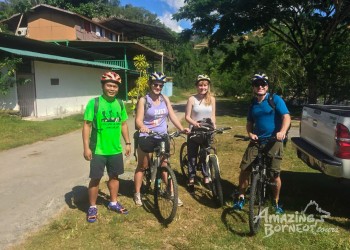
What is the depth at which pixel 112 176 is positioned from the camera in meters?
4.62

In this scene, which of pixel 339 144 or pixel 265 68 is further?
pixel 265 68

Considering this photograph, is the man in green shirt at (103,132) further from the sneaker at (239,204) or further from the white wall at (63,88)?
the white wall at (63,88)

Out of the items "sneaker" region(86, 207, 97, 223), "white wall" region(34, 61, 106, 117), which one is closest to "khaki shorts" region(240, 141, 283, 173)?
"sneaker" region(86, 207, 97, 223)

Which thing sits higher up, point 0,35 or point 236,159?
point 0,35

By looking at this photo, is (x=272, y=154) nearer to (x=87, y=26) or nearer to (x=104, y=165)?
(x=104, y=165)

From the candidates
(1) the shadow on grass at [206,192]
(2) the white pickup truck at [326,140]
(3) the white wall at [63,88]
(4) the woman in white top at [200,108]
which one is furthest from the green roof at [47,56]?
(2) the white pickup truck at [326,140]

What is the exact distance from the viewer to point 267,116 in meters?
4.43

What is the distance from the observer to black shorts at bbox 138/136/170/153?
4.70 meters

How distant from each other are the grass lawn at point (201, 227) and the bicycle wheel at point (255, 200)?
14 cm

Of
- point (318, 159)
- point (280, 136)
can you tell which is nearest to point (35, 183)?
point (280, 136)

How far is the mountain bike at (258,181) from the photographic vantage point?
13.4 feet

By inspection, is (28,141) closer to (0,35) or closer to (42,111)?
(42,111)

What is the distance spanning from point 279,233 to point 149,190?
216 cm

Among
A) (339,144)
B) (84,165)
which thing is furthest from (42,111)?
(339,144)
